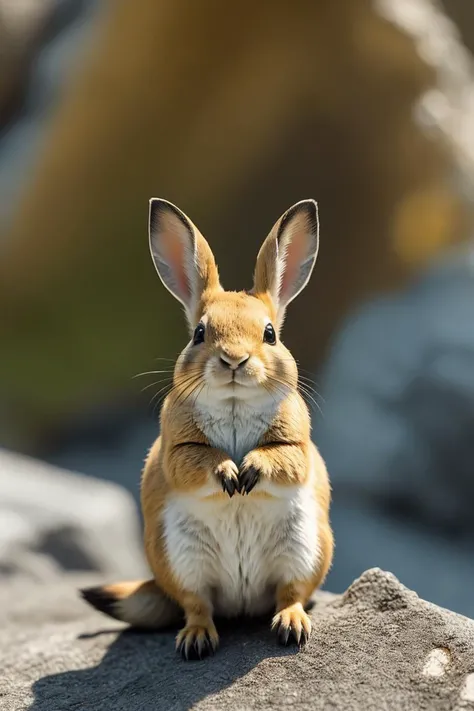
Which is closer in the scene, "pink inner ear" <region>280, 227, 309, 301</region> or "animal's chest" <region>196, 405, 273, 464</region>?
"animal's chest" <region>196, 405, 273, 464</region>

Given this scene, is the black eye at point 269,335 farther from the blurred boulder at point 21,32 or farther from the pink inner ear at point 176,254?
the blurred boulder at point 21,32

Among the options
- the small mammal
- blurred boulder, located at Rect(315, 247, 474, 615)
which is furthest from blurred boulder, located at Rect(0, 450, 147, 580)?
the small mammal

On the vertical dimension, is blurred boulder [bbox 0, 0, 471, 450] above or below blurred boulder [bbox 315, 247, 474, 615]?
above

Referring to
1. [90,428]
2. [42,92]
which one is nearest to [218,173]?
[42,92]

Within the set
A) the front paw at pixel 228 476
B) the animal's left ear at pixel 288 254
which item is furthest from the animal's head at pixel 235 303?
the front paw at pixel 228 476

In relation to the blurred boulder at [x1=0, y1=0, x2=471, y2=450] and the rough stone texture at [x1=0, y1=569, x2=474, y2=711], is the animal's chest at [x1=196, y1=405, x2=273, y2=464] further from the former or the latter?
the blurred boulder at [x1=0, y1=0, x2=471, y2=450]

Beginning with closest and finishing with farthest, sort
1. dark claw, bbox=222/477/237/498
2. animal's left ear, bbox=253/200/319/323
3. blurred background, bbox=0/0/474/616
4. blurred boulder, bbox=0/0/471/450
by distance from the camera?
1. dark claw, bbox=222/477/237/498
2. animal's left ear, bbox=253/200/319/323
3. blurred background, bbox=0/0/474/616
4. blurred boulder, bbox=0/0/471/450

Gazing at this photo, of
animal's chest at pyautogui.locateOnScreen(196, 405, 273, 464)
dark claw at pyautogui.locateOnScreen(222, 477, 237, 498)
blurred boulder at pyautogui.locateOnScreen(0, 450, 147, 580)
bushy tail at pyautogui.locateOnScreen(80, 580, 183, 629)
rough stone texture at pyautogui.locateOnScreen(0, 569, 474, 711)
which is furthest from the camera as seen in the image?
blurred boulder at pyautogui.locateOnScreen(0, 450, 147, 580)

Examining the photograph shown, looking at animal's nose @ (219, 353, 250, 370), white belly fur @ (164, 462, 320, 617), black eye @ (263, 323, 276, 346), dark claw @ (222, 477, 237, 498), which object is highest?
black eye @ (263, 323, 276, 346)

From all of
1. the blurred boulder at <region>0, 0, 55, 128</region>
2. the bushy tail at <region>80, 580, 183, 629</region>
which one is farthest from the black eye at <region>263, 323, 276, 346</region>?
the blurred boulder at <region>0, 0, 55, 128</region>
